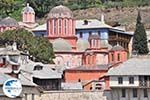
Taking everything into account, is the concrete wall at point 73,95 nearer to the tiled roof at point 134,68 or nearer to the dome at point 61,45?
the tiled roof at point 134,68

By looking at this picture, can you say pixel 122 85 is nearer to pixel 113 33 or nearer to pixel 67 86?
pixel 67 86

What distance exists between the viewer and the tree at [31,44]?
73812 millimetres

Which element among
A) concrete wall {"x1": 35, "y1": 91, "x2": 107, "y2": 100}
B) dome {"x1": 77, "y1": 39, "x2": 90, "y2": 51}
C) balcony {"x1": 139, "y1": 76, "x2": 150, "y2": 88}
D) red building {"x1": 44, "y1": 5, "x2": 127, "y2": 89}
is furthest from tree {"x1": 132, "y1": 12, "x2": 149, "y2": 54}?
concrete wall {"x1": 35, "y1": 91, "x2": 107, "y2": 100}

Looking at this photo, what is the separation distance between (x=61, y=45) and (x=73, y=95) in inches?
1073

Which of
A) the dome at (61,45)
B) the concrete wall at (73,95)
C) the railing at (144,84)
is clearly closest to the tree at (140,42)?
the dome at (61,45)

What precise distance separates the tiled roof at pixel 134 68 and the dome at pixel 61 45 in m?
24.7

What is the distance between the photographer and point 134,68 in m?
59.8

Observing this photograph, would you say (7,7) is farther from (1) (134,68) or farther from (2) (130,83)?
(2) (130,83)

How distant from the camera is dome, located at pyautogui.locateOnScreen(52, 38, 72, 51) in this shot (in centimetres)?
8494

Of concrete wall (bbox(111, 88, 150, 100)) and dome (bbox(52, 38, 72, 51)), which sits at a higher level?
dome (bbox(52, 38, 72, 51))

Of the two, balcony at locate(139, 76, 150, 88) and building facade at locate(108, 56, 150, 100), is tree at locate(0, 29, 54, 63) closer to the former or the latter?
building facade at locate(108, 56, 150, 100)

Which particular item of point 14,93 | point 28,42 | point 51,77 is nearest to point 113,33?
point 28,42

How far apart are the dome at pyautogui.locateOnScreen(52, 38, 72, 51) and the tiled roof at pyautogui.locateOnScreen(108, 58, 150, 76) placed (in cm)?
2468

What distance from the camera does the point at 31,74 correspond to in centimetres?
6222
